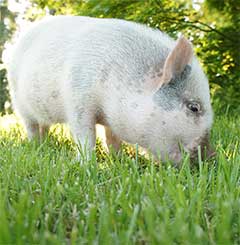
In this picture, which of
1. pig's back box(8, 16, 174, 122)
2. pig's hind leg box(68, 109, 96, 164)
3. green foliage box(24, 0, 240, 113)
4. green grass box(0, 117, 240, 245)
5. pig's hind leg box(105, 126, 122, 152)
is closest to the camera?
green grass box(0, 117, 240, 245)

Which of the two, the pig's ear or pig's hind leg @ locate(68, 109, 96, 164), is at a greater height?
the pig's ear

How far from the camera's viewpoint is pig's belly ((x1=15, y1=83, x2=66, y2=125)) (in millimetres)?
3617

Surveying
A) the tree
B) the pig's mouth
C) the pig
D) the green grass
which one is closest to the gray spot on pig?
the pig

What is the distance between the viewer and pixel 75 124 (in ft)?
10.8

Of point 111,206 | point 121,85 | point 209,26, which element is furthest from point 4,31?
point 111,206

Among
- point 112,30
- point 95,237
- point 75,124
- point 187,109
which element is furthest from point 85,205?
point 112,30

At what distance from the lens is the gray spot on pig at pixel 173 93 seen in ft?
9.34

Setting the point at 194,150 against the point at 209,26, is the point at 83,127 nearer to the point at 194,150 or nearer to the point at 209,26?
the point at 194,150

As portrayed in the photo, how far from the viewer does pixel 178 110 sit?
284 cm

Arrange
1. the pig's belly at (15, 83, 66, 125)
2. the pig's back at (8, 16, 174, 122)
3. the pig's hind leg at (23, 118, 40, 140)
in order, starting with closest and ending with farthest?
the pig's back at (8, 16, 174, 122) < the pig's belly at (15, 83, 66, 125) < the pig's hind leg at (23, 118, 40, 140)

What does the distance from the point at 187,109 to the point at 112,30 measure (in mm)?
901

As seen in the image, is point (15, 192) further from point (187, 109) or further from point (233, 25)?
point (233, 25)

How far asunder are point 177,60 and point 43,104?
1346 millimetres

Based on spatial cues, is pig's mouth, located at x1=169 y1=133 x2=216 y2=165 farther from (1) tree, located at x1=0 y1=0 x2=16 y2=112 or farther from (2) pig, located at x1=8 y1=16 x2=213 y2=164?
(1) tree, located at x1=0 y1=0 x2=16 y2=112
